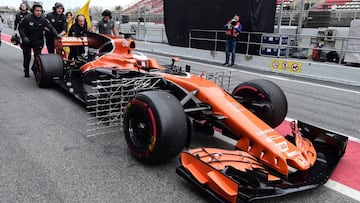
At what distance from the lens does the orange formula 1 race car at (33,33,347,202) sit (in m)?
2.45

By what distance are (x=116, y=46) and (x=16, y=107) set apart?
189cm

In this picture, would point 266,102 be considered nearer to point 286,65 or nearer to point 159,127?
point 159,127

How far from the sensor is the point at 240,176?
2400 millimetres

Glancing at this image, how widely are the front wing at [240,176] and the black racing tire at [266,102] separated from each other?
814 millimetres

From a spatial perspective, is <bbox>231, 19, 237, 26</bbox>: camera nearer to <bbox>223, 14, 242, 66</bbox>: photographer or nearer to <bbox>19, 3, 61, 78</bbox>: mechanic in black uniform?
<bbox>223, 14, 242, 66</bbox>: photographer

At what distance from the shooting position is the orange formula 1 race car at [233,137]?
8.05 ft

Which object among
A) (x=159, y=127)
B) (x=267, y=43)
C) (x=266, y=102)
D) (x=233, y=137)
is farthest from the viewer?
(x=267, y=43)

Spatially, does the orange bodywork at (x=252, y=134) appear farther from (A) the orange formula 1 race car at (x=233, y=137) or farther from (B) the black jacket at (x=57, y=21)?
(B) the black jacket at (x=57, y=21)

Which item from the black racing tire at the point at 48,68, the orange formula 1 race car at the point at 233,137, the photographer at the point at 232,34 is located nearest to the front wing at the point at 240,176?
the orange formula 1 race car at the point at 233,137

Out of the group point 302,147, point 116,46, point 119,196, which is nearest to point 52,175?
point 119,196

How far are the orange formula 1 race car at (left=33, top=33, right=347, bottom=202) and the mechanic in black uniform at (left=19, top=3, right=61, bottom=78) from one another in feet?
→ 13.2

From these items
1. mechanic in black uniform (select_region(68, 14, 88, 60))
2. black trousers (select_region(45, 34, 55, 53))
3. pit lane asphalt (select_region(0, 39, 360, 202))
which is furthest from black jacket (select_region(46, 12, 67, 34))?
pit lane asphalt (select_region(0, 39, 360, 202))

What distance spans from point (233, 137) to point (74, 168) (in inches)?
63.9

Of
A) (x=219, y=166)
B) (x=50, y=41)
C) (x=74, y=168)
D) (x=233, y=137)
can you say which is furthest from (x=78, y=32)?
(x=219, y=166)
